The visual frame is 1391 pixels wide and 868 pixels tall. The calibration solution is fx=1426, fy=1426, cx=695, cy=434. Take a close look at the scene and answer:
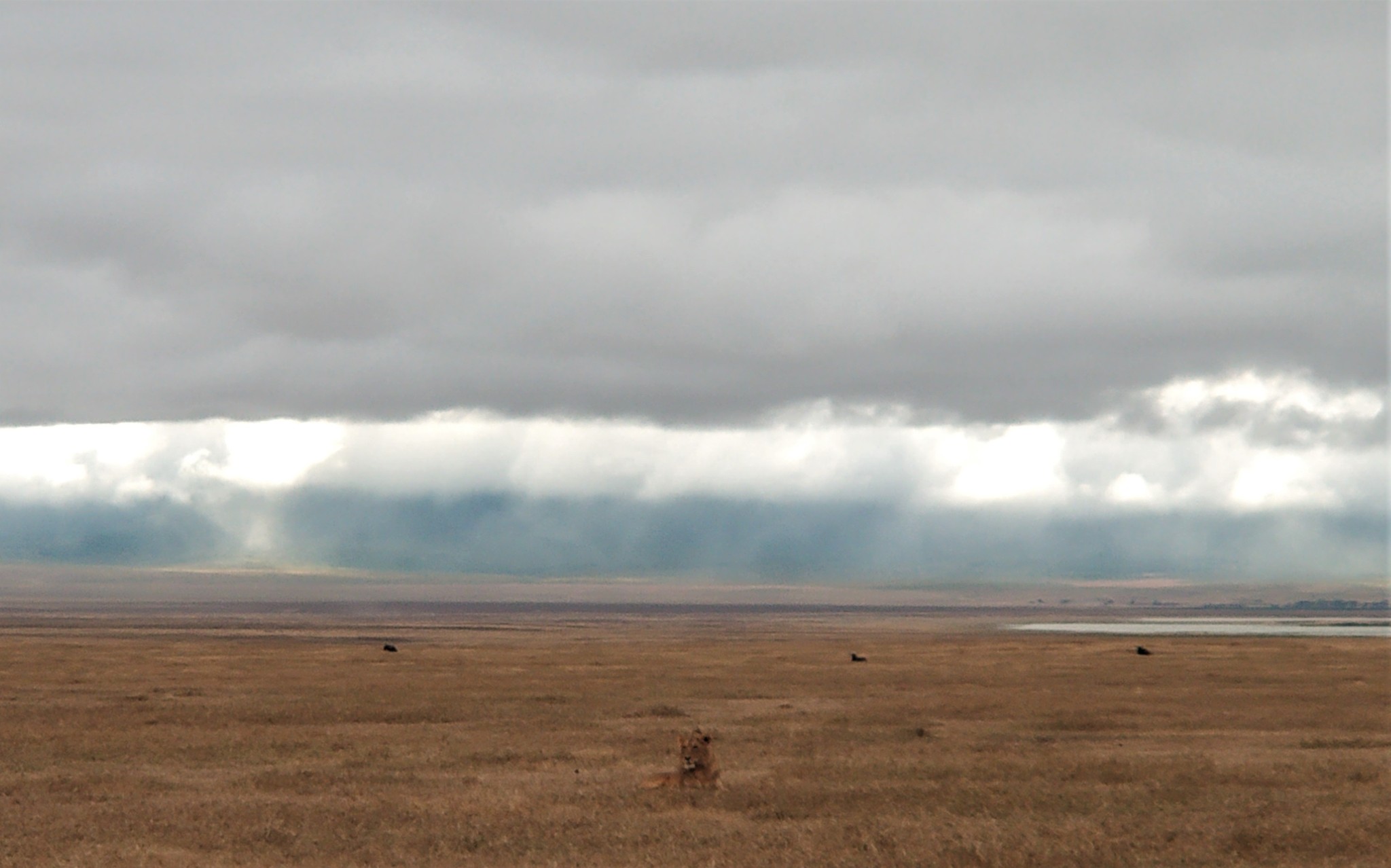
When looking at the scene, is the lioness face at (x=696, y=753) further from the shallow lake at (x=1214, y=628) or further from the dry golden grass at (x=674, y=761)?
the shallow lake at (x=1214, y=628)

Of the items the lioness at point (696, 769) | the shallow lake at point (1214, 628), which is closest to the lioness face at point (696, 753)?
the lioness at point (696, 769)

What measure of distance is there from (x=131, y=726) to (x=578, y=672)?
2690 centimetres

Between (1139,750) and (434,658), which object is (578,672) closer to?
(434,658)

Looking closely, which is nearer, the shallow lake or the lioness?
the lioness

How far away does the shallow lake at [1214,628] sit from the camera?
134 metres

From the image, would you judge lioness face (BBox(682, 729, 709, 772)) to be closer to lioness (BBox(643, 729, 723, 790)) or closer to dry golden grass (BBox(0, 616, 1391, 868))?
lioness (BBox(643, 729, 723, 790))

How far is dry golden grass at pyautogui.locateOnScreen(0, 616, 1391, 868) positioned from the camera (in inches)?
922

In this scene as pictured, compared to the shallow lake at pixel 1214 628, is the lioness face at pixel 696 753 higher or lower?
higher

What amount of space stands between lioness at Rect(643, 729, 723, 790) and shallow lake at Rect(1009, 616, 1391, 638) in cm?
10530

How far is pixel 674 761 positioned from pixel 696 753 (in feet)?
15.9

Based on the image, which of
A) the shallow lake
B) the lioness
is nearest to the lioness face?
the lioness

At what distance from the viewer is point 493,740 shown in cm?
3762

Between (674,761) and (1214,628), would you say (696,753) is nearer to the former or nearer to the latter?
(674,761)

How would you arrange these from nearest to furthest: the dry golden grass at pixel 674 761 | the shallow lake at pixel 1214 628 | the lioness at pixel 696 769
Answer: the dry golden grass at pixel 674 761 < the lioness at pixel 696 769 < the shallow lake at pixel 1214 628
